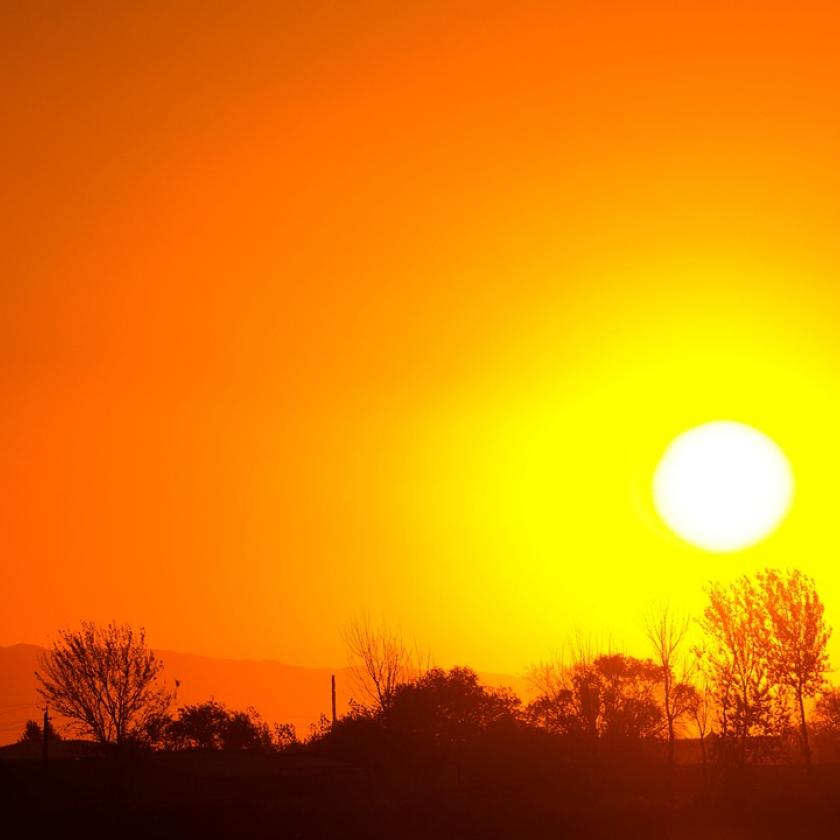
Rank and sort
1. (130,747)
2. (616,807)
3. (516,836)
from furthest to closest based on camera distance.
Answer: (130,747) < (616,807) < (516,836)

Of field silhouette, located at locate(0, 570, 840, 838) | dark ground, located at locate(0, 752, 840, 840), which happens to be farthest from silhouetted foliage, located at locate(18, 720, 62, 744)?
dark ground, located at locate(0, 752, 840, 840)

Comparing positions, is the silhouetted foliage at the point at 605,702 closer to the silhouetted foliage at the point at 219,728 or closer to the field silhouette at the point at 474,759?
the field silhouette at the point at 474,759

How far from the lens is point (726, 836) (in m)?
50.0

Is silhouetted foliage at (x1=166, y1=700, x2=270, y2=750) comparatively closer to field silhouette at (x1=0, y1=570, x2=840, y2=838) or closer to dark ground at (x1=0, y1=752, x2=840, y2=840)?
field silhouette at (x1=0, y1=570, x2=840, y2=838)

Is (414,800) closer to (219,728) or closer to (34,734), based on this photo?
(219,728)

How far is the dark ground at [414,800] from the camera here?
5103 cm

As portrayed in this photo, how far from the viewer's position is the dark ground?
51031mm

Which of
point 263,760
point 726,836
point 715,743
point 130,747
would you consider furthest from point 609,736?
point 130,747

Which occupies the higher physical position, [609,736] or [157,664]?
[157,664]

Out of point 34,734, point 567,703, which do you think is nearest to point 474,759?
point 567,703

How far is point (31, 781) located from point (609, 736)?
3439 cm

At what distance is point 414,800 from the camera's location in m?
54.9

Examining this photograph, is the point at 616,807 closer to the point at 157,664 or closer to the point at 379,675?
the point at 379,675

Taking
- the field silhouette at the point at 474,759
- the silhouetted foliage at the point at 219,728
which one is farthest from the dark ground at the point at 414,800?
the silhouetted foliage at the point at 219,728
